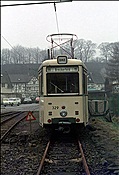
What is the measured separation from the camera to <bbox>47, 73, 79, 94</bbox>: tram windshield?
489 inches

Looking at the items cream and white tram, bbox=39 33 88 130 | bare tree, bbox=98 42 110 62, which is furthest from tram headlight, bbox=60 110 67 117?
bare tree, bbox=98 42 110 62

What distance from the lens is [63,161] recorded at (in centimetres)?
881

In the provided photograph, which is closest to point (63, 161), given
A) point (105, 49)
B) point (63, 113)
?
point (63, 113)

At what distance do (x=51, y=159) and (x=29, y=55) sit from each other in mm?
48101

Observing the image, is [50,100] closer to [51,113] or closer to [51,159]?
[51,113]

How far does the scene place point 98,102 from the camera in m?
22.0

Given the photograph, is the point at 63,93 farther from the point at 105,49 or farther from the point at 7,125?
the point at 105,49

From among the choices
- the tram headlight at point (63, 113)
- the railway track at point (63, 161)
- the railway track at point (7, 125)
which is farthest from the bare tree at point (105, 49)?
the railway track at point (63, 161)

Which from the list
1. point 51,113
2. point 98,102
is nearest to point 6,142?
point 51,113

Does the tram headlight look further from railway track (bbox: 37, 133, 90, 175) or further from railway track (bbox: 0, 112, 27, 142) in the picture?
railway track (bbox: 0, 112, 27, 142)

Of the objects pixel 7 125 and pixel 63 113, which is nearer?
pixel 63 113

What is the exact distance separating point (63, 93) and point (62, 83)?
36cm

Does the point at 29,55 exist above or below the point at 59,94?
above

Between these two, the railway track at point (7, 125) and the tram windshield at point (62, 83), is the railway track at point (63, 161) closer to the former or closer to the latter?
the tram windshield at point (62, 83)
